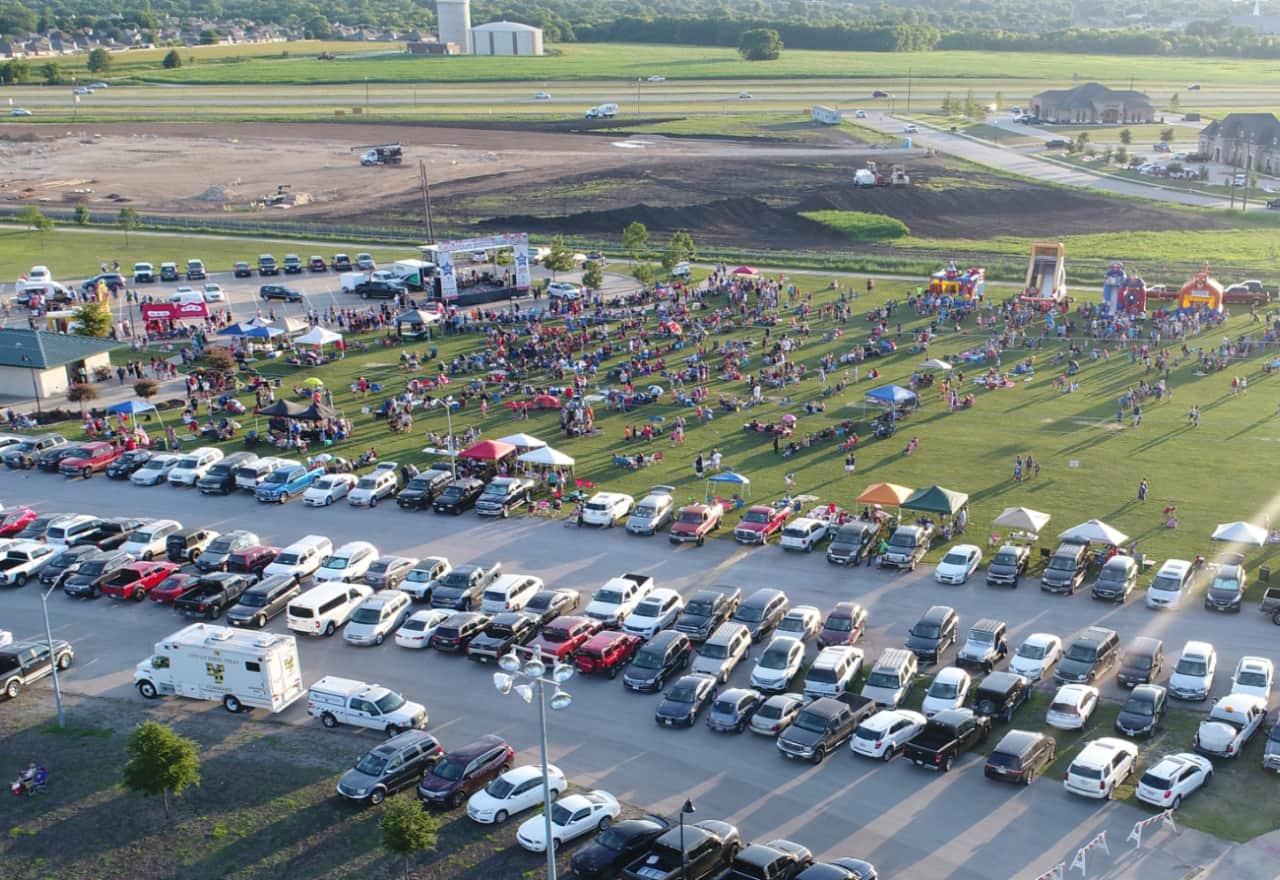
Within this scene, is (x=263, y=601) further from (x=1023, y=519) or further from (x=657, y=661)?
(x=1023, y=519)

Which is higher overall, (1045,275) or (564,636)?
(1045,275)

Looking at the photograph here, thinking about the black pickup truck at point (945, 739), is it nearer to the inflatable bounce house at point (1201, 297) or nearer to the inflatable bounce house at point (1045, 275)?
the inflatable bounce house at point (1201, 297)

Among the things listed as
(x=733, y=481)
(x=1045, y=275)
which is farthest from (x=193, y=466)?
(x=1045, y=275)

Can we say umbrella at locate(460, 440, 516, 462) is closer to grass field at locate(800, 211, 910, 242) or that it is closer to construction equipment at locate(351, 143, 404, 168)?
grass field at locate(800, 211, 910, 242)

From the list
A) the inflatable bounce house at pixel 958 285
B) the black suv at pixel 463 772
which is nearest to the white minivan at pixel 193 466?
A: the black suv at pixel 463 772

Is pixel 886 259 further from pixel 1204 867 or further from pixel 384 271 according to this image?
pixel 1204 867

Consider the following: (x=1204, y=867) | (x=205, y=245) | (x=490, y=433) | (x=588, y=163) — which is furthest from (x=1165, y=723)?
(x=588, y=163)
